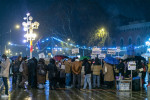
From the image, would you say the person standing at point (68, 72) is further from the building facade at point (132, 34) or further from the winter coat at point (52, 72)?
the building facade at point (132, 34)

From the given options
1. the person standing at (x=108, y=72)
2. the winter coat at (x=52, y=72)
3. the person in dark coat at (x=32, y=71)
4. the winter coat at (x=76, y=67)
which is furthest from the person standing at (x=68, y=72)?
the person standing at (x=108, y=72)

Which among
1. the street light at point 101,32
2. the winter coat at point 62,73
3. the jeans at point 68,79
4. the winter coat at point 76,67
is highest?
the street light at point 101,32

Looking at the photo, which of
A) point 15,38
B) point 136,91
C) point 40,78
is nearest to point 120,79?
point 136,91

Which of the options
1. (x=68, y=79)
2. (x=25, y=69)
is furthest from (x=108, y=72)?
(x=25, y=69)

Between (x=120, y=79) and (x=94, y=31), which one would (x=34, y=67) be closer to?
(x=120, y=79)

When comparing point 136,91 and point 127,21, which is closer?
point 136,91

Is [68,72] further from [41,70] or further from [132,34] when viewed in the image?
[132,34]

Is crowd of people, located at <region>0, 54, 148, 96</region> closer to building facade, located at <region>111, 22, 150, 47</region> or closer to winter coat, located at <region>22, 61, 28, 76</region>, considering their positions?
winter coat, located at <region>22, 61, 28, 76</region>

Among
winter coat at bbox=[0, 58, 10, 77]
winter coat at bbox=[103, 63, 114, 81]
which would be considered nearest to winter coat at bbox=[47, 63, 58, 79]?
winter coat at bbox=[103, 63, 114, 81]

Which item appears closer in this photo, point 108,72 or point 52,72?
point 52,72

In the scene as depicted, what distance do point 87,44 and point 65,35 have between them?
5.42 m

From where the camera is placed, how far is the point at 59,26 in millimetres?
45469

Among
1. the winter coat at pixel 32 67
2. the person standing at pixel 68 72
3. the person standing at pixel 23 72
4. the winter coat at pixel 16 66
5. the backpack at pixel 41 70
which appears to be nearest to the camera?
the backpack at pixel 41 70

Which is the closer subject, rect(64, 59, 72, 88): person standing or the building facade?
rect(64, 59, 72, 88): person standing
